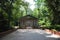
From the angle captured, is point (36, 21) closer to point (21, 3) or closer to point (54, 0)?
point (21, 3)

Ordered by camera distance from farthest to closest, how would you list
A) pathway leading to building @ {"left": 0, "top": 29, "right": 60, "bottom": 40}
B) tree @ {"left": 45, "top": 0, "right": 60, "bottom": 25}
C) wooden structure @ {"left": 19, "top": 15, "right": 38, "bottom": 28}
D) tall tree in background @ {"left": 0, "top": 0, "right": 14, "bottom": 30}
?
wooden structure @ {"left": 19, "top": 15, "right": 38, "bottom": 28}
tree @ {"left": 45, "top": 0, "right": 60, "bottom": 25}
tall tree in background @ {"left": 0, "top": 0, "right": 14, "bottom": 30}
pathway leading to building @ {"left": 0, "top": 29, "right": 60, "bottom": 40}

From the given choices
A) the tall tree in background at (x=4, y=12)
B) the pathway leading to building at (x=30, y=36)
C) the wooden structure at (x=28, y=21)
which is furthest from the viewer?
the wooden structure at (x=28, y=21)

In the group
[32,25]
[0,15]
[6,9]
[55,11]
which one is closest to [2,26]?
[0,15]

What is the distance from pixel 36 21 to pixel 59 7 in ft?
109

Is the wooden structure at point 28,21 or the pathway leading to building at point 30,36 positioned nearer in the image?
the pathway leading to building at point 30,36

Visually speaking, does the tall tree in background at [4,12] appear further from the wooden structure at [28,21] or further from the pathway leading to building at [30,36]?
the wooden structure at [28,21]

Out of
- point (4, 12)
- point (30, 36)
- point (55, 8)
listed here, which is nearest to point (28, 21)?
point (55, 8)

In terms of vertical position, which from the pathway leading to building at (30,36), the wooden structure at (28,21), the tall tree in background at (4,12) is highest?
the tall tree in background at (4,12)

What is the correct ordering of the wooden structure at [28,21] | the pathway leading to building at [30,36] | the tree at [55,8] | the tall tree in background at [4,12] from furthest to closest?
the wooden structure at [28,21] < the tree at [55,8] < the tall tree in background at [4,12] < the pathway leading to building at [30,36]

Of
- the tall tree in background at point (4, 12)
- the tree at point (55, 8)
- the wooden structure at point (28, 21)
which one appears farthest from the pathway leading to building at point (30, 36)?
the wooden structure at point (28, 21)

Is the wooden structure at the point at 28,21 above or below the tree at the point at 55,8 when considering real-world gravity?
below

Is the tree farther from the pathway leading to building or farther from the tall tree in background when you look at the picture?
the tall tree in background

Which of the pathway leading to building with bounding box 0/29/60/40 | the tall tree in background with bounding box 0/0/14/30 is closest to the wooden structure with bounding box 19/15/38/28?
the tall tree in background with bounding box 0/0/14/30

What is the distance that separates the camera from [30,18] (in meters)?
67.5
